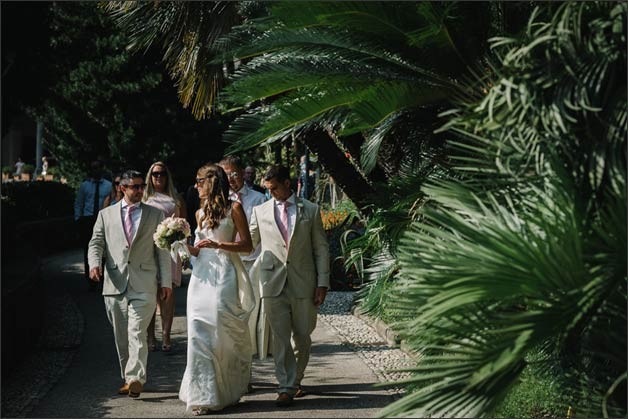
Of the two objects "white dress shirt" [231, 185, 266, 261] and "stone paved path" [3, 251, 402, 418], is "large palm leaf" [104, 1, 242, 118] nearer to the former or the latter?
"white dress shirt" [231, 185, 266, 261]


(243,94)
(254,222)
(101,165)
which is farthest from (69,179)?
(243,94)

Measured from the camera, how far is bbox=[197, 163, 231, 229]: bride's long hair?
7.72 metres

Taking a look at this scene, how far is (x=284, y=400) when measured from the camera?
7.56 metres

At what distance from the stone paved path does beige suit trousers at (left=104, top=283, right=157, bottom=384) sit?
35cm

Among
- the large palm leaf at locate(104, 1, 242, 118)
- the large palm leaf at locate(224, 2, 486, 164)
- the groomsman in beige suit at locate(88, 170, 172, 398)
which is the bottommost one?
the groomsman in beige suit at locate(88, 170, 172, 398)

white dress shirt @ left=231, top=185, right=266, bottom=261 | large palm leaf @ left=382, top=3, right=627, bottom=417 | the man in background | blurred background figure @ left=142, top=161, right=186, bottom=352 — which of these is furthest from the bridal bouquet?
large palm leaf @ left=382, top=3, right=627, bottom=417

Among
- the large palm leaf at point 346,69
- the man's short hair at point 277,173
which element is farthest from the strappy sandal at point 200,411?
the large palm leaf at point 346,69

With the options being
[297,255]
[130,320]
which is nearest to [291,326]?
[297,255]

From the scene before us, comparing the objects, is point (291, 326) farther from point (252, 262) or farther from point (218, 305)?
point (252, 262)

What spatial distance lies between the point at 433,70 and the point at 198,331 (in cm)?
277

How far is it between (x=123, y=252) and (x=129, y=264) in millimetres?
123

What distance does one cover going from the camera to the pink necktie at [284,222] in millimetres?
8011

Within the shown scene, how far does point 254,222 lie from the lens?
27.1ft

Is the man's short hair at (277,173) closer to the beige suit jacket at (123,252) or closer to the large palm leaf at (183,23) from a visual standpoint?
the beige suit jacket at (123,252)
